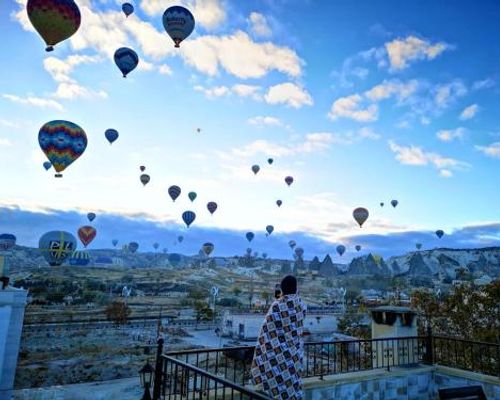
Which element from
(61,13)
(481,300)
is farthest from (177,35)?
(481,300)

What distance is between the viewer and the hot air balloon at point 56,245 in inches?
2400

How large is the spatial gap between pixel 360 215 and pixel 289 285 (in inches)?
1700

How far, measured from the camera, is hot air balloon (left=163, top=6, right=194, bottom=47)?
23.9 m

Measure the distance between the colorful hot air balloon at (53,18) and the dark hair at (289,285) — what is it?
1905 cm

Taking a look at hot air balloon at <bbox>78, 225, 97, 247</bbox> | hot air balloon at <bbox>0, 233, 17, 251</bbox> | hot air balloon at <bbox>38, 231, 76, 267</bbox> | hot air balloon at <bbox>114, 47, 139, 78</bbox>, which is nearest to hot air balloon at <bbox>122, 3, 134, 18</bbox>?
hot air balloon at <bbox>114, 47, 139, 78</bbox>

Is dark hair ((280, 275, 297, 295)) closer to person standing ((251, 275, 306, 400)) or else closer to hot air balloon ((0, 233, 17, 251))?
person standing ((251, 275, 306, 400))

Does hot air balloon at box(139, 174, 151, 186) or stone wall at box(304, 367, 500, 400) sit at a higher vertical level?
hot air balloon at box(139, 174, 151, 186)

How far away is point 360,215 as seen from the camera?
153ft

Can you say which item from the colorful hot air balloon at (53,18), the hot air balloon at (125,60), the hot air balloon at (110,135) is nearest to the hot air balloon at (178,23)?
the hot air balloon at (125,60)

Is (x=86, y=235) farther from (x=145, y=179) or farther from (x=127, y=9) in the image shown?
(x=127, y=9)

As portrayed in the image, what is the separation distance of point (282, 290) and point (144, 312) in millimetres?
84922

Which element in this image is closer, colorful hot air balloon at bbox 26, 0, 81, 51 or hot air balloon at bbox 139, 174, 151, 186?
colorful hot air balloon at bbox 26, 0, 81, 51

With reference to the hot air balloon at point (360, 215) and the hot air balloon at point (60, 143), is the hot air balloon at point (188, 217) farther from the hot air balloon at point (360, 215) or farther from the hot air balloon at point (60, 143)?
the hot air balloon at point (60, 143)

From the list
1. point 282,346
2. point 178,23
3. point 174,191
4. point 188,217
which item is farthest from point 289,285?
point 188,217
